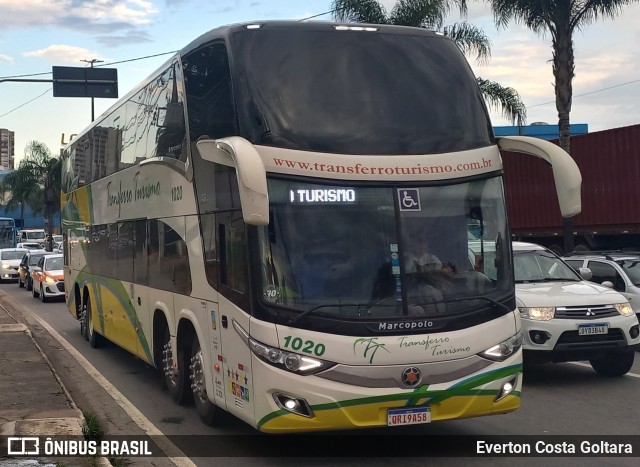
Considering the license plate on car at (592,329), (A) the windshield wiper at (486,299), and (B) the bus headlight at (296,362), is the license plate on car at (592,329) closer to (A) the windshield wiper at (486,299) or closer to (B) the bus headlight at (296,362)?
(A) the windshield wiper at (486,299)

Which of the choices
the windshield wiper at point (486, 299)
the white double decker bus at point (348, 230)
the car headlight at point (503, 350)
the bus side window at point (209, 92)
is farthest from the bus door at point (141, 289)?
the car headlight at point (503, 350)

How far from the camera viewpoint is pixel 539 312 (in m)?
10.8

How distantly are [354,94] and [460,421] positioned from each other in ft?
11.7

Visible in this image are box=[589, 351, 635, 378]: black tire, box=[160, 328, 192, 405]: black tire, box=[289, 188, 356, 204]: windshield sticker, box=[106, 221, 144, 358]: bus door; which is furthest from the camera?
box=[106, 221, 144, 358]: bus door

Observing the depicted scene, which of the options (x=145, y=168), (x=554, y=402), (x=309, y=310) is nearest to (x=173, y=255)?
(x=145, y=168)

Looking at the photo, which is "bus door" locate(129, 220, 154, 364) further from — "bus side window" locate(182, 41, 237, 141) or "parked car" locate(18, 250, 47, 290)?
"parked car" locate(18, 250, 47, 290)

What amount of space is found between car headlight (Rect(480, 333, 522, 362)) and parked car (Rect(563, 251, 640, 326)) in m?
8.21

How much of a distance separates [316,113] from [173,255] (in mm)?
3099

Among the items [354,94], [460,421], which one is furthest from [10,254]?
[354,94]

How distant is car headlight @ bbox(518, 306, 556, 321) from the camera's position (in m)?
10.8

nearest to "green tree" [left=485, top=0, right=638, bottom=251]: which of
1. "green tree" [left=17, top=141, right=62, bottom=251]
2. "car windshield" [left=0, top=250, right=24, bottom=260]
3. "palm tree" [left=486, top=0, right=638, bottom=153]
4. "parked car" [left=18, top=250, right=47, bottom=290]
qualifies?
"palm tree" [left=486, top=0, right=638, bottom=153]

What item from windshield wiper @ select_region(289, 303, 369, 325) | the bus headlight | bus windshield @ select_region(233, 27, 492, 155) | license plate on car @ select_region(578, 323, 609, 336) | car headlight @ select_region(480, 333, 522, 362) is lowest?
license plate on car @ select_region(578, 323, 609, 336)

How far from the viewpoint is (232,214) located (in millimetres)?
7645

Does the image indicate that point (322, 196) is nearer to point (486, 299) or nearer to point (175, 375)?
point (486, 299)
